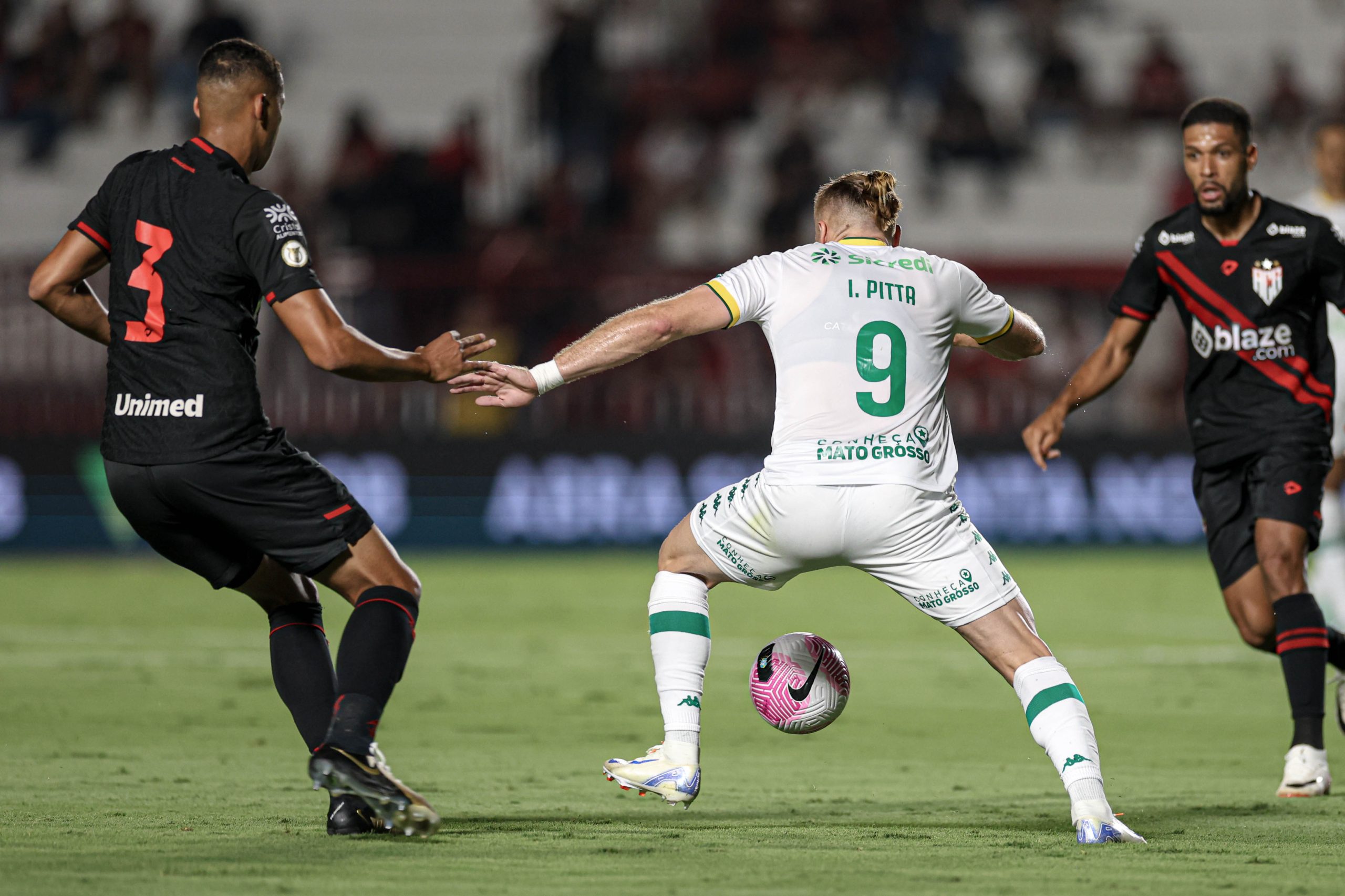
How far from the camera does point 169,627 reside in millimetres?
11820

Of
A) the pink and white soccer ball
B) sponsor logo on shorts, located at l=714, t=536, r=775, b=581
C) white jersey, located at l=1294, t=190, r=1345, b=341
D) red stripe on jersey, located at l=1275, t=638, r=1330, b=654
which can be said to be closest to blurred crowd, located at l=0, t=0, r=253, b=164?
white jersey, located at l=1294, t=190, r=1345, b=341

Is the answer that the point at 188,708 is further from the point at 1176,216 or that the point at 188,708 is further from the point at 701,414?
the point at 701,414

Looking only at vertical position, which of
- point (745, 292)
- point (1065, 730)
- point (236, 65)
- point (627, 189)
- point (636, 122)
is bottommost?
point (1065, 730)

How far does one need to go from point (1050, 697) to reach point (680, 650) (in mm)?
1139

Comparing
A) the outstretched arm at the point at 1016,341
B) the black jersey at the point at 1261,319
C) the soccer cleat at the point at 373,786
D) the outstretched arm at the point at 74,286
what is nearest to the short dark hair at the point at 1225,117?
the black jersey at the point at 1261,319

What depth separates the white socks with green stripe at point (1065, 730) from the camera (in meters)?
5.00

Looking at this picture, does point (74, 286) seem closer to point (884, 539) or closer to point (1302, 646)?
point (884, 539)

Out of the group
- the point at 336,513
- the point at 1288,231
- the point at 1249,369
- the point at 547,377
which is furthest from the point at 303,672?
the point at 1288,231

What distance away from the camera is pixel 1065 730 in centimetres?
507

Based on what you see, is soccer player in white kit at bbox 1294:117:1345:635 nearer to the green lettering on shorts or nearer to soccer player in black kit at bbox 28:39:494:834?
the green lettering on shorts

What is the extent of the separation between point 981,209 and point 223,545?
17.3 meters

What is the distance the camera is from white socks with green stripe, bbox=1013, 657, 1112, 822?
5.00 metres

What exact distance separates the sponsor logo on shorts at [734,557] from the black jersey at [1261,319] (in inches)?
88.5

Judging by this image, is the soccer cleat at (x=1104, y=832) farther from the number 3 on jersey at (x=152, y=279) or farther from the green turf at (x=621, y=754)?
the number 3 on jersey at (x=152, y=279)
